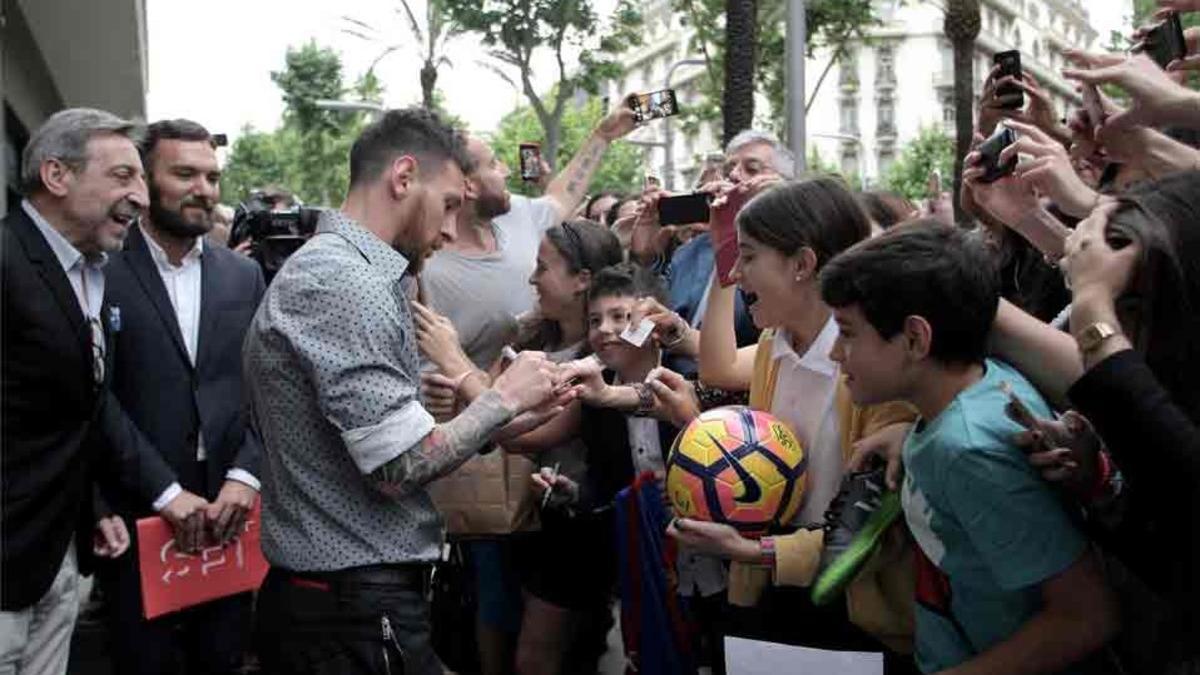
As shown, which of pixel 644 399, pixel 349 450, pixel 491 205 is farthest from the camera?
pixel 491 205

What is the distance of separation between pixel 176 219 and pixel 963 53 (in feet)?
55.7

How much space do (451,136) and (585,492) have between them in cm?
190

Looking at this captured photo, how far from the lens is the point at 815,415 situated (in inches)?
141

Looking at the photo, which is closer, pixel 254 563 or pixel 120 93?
pixel 254 563

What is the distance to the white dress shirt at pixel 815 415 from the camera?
351 centimetres

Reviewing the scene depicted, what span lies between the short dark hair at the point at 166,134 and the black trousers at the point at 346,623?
246 cm

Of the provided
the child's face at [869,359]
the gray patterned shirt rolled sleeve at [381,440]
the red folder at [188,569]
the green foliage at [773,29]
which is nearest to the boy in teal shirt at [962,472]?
the child's face at [869,359]

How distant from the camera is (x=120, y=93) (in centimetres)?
1552

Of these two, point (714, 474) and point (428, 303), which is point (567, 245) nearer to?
point (428, 303)

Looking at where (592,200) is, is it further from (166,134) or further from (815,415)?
(815,415)

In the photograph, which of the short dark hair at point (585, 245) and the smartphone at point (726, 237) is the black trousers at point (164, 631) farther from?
the smartphone at point (726, 237)

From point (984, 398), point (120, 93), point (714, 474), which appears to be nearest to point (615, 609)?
point (714, 474)

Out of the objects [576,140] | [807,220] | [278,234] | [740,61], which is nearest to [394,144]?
[807,220]

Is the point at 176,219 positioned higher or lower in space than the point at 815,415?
higher
